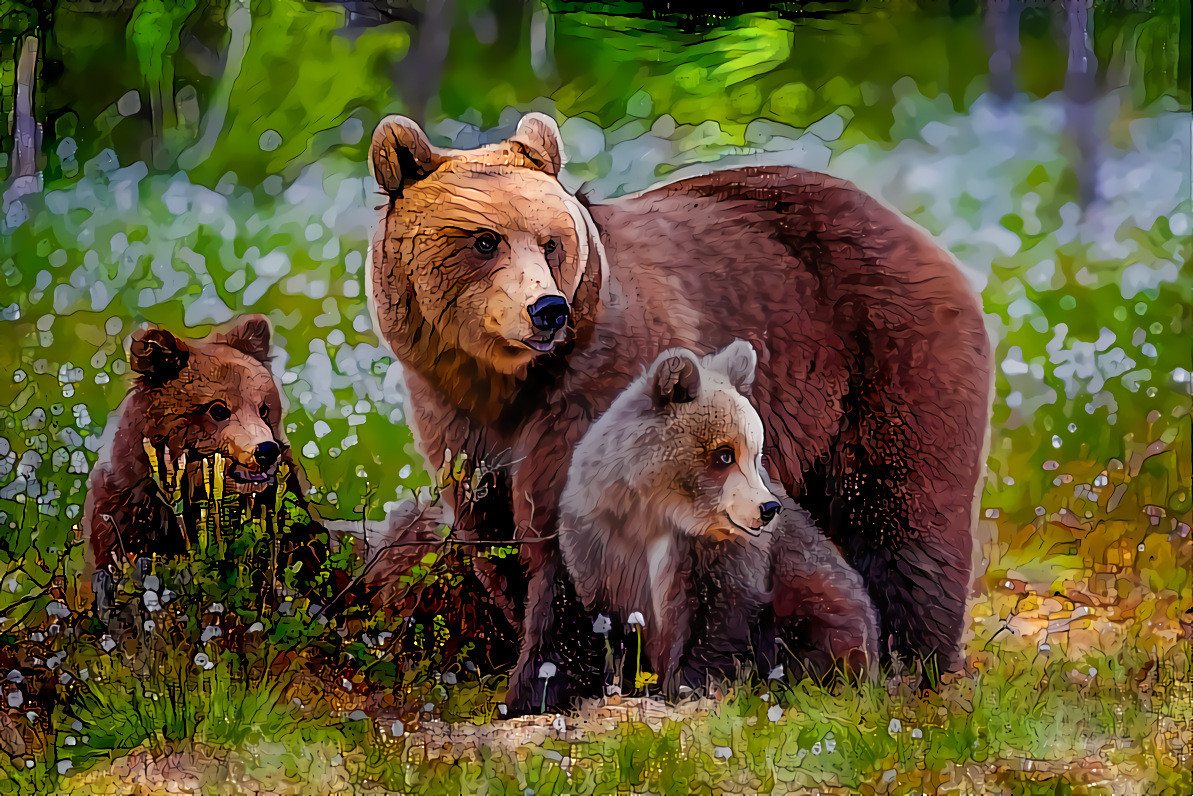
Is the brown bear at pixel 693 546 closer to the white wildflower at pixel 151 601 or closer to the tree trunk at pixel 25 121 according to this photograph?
the white wildflower at pixel 151 601

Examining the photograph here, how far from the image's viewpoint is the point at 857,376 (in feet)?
12.0

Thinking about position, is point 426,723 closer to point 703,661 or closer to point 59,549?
point 703,661

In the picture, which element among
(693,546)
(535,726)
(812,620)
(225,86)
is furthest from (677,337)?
(225,86)

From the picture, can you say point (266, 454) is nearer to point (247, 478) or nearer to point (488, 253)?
point (247, 478)

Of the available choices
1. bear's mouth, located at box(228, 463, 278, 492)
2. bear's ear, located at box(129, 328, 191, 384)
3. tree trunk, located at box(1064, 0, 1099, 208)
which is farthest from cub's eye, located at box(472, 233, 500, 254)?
tree trunk, located at box(1064, 0, 1099, 208)

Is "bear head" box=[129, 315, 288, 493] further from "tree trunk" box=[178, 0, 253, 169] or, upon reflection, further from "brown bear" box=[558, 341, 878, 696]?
"brown bear" box=[558, 341, 878, 696]

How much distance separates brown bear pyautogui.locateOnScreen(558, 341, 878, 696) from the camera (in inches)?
130

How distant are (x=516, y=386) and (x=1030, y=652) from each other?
202cm

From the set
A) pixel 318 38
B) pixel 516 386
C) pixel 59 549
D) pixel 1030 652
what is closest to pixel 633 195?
pixel 516 386

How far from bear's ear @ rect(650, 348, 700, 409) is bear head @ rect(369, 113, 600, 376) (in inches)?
12.7

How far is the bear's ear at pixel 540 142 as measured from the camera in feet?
11.2

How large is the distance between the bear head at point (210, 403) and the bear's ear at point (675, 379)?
139 cm

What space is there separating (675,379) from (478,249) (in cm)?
77

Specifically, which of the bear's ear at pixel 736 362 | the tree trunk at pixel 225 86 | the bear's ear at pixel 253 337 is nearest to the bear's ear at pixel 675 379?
the bear's ear at pixel 736 362
